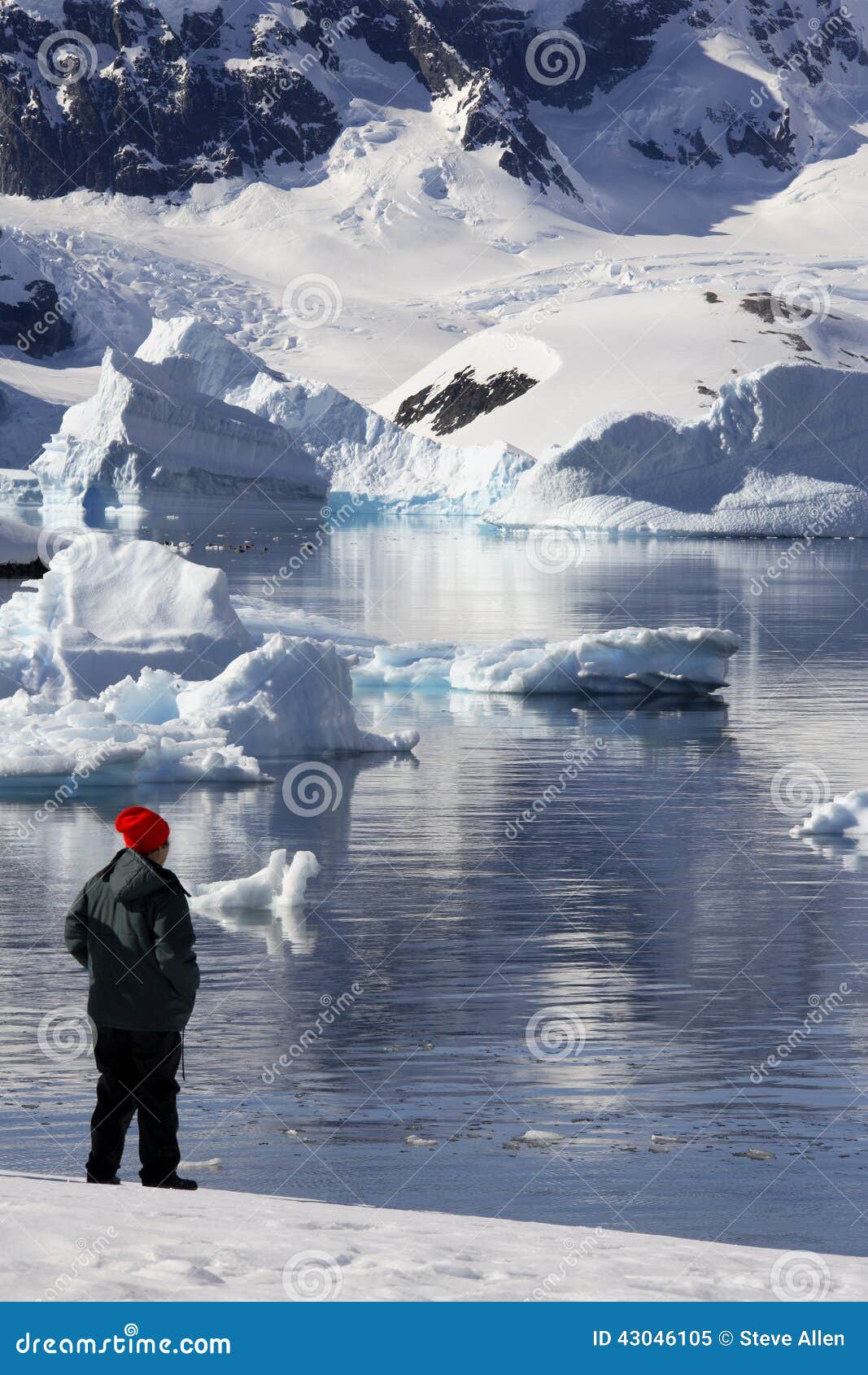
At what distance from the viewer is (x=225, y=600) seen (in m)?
19.5

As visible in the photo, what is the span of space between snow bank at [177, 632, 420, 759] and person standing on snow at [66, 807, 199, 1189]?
35.4 feet

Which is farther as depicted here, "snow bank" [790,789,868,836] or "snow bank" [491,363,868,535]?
"snow bank" [491,363,868,535]

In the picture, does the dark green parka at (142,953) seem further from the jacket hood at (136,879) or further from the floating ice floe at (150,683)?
the floating ice floe at (150,683)

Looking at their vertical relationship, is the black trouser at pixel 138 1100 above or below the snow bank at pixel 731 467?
below

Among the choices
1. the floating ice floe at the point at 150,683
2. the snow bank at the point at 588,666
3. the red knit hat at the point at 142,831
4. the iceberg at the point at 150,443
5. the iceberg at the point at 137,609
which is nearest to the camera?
the red knit hat at the point at 142,831

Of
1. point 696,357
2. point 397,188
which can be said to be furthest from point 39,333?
point 696,357

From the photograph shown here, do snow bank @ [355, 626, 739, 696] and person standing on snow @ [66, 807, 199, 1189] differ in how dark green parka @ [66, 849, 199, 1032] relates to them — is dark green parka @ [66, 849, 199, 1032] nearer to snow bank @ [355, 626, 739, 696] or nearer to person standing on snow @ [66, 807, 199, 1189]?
person standing on snow @ [66, 807, 199, 1189]

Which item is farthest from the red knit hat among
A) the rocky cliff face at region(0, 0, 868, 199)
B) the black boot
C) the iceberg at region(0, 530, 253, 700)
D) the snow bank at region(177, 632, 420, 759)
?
the rocky cliff face at region(0, 0, 868, 199)

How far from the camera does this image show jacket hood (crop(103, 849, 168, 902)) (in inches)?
243

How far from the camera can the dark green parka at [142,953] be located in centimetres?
617

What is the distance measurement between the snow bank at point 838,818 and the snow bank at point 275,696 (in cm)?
476

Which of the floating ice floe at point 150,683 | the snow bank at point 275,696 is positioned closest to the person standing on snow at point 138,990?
the floating ice floe at point 150,683
